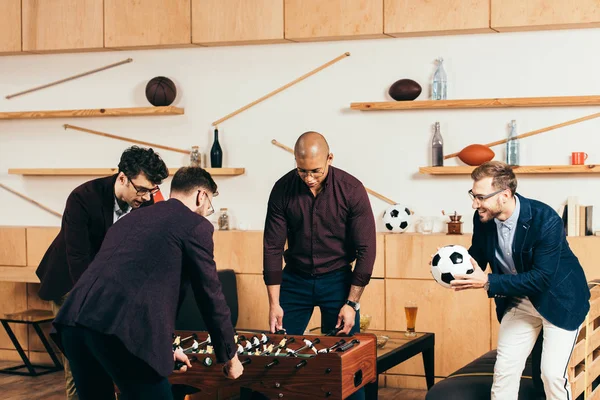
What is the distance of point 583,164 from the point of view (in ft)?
17.6

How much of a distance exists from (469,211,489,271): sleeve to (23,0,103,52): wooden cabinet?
11.3ft

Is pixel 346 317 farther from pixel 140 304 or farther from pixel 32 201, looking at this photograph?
pixel 32 201

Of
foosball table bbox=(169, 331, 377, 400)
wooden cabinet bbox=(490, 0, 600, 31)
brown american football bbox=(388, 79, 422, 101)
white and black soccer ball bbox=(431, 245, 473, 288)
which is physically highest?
wooden cabinet bbox=(490, 0, 600, 31)

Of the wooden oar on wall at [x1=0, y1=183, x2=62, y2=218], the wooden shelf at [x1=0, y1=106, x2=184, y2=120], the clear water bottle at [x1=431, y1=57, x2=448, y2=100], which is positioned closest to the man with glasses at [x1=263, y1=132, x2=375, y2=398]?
the clear water bottle at [x1=431, y1=57, x2=448, y2=100]

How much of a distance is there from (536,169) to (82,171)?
3.18 m

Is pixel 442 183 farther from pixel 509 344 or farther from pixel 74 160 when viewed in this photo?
pixel 74 160

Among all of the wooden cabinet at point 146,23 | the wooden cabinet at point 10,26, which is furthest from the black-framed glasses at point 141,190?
the wooden cabinet at point 10,26

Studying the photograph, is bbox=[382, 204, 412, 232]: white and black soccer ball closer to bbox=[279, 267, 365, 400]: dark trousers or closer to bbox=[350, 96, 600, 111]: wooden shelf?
bbox=[350, 96, 600, 111]: wooden shelf

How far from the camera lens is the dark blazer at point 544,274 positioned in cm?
369

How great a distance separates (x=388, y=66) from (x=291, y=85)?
0.69 metres

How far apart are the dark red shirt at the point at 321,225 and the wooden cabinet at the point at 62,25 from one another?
269cm

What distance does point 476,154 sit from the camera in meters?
5.48

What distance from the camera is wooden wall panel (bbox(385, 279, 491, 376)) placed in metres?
5.35

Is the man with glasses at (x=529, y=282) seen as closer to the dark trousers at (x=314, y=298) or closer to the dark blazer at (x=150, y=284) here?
the dark trousers at (x=314, y=298)
